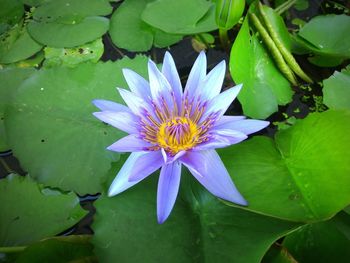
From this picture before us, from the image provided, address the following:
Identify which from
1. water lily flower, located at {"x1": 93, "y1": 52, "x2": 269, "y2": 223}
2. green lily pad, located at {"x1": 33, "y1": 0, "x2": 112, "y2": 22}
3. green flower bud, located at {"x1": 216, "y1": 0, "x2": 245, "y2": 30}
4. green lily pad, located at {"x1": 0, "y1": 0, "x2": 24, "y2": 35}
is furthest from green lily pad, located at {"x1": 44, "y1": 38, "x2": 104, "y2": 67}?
water lily flower, located at {"x1": 93, "y1": 52, "x2": 269, "y2": 223}

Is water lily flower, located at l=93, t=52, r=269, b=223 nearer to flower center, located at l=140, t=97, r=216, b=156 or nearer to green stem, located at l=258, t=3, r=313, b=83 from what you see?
flower center, located at l=140, t=97, r=216, b=156

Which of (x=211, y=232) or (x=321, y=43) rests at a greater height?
(x=321, y=43)

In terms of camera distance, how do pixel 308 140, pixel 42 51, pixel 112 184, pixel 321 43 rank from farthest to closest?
pixel 42 51
pixel 321 43
pixel 308 140
pixel 112 184

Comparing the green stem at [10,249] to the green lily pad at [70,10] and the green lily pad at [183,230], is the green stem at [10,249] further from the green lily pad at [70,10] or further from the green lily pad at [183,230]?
the green lily pad at [70,10]

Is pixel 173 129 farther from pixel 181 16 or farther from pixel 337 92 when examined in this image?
pixel 181 16

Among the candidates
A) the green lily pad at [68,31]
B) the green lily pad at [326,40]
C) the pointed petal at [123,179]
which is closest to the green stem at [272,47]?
the green lily pad at [326,40]

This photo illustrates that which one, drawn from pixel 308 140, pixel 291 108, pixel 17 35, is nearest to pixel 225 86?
pixel 291 108

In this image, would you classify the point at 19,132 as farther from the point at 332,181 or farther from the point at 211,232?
the point at 332,181
